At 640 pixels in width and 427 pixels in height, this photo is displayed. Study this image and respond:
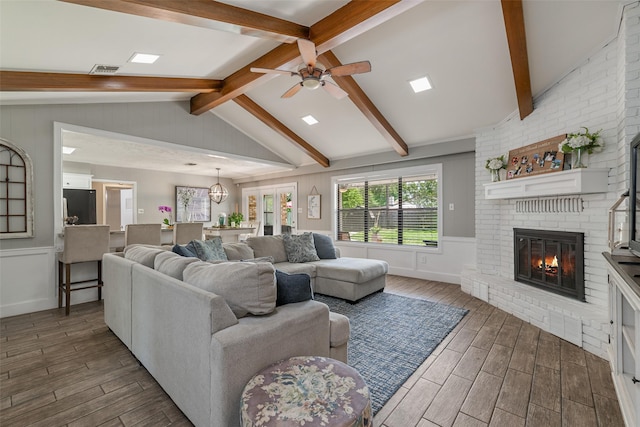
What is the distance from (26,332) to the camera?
3.01m

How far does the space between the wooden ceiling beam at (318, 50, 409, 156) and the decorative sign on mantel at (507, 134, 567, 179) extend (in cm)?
179

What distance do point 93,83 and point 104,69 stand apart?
0.32 m

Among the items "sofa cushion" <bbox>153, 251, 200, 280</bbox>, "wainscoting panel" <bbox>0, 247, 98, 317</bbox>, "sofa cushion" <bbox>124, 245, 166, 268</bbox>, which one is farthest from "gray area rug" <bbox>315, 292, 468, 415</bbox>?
"wainscoting panel" <bbox>0, 247, 98, 317</bbox>

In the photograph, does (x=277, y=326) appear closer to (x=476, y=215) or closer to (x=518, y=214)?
(x=518, y=214)

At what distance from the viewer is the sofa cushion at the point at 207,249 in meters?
3.19

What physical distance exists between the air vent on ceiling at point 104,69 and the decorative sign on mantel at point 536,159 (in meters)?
5.01

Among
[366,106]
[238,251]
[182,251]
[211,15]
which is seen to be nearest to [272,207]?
[238,251]

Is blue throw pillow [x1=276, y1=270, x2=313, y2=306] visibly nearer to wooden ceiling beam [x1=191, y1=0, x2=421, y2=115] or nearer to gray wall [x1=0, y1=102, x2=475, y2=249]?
wooden ceiling beam [x1=191, y1=0, x2=421, y2=115]

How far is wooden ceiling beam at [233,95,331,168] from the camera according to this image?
17.1 feet

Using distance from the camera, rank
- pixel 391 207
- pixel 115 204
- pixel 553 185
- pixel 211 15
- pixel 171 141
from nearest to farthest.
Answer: pixel 211 15 < pixel 553 185 < pixel 171 141 < pixel 391 207 < pixel 115 204

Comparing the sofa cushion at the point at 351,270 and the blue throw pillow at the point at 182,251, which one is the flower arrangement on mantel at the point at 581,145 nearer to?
the sofa cushion at the point at 351,270

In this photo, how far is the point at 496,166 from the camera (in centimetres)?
408

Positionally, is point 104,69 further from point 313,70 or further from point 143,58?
point 313,70

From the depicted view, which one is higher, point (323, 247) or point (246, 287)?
point (246, 287)
